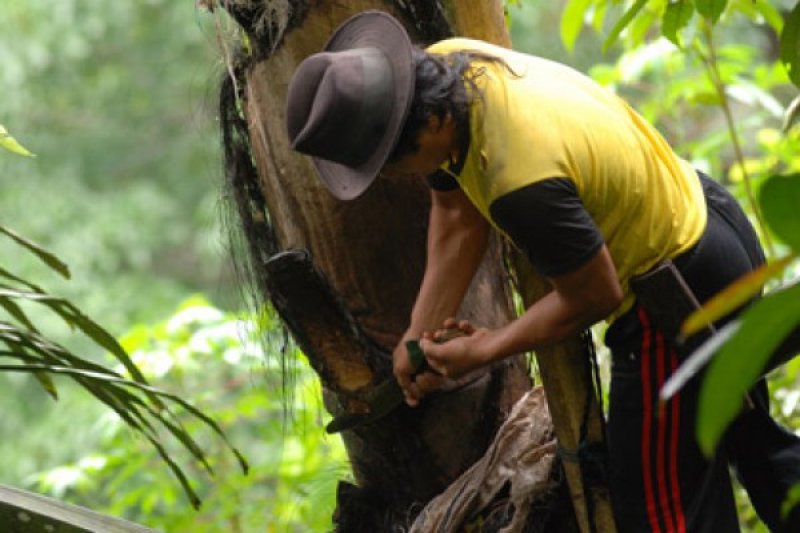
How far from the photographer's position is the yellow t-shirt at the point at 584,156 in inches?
84.4

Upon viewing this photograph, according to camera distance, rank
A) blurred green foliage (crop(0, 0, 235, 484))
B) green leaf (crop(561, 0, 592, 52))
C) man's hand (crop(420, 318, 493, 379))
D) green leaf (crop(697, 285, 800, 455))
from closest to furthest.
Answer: green leaf (crop(697, 285, 800, 455)) → man's hand (crop(420, 318, 493, 379)) → green leaf (crop(561, 0, 592, 52)) → blurred green foliage (crop(0, 0, 235, 484))

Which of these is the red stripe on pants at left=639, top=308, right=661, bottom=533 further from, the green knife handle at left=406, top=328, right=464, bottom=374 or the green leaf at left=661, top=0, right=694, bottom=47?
the green leaf at left=661, top=0, right=694, bottom=47

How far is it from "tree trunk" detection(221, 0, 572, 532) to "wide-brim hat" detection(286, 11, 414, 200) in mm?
266

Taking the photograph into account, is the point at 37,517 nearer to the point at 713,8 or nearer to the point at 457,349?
the point at 457,349

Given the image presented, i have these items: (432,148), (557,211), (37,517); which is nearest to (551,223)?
(557,211)

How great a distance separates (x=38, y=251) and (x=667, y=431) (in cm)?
113

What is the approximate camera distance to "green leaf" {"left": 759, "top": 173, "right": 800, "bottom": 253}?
61 cm

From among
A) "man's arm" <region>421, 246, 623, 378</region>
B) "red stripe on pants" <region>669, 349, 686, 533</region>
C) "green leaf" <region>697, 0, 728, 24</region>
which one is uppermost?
"green leaf" <region>697, 0, 728, 24</region>

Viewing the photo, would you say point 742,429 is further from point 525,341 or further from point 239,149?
point 239,149

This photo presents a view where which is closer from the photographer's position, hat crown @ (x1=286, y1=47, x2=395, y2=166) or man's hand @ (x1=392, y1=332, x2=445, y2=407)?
hat crown @ (x1=286, y1=47, x2=395, y2=166)

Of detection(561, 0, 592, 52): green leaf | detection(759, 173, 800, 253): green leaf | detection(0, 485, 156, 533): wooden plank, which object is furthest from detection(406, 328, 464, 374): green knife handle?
detection(759, 173, 800, 253): green leaf

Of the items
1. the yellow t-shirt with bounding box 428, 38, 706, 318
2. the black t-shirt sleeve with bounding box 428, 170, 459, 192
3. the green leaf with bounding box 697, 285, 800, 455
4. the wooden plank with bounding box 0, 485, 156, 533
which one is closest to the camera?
the green leaf with bounding box 697, 285, 800, 455

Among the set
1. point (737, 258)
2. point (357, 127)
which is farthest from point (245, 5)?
point (737, 258)

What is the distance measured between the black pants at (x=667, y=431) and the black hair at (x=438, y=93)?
0.49m
